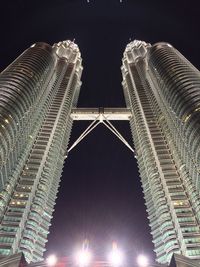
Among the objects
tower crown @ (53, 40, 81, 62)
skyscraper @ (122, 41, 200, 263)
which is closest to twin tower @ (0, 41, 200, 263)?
skyscraper @ (122, 41, 200, 263)

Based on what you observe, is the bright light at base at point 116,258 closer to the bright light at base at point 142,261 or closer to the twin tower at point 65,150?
the bright light at base at point 142,261

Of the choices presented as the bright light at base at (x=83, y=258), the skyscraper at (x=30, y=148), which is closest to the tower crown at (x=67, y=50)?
the skyscraper at (x=30, y=148)

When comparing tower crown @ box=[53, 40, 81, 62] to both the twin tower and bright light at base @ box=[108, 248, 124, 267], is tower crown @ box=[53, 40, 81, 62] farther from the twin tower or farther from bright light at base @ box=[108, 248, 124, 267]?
bright light at base @ box=[108, 248, 124, 267]

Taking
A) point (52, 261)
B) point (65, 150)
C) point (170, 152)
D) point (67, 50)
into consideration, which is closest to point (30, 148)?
point (65, 150)

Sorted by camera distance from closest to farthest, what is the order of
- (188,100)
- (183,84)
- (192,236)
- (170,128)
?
(192,236)
(188,100)
(183,84)
(170,128)

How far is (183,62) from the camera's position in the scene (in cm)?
7294

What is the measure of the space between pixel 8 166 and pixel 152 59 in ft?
137

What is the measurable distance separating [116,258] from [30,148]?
4404 centimetres

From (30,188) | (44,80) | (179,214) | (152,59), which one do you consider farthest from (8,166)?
(152,59)

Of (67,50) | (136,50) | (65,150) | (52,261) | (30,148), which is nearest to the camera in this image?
(52,261)

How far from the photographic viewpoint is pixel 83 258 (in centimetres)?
3153

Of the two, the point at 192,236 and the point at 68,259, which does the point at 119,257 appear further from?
the point at 192,236

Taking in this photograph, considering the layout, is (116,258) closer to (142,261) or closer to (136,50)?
(142,261)

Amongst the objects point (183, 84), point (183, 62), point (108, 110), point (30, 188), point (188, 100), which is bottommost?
point (30, 188)
